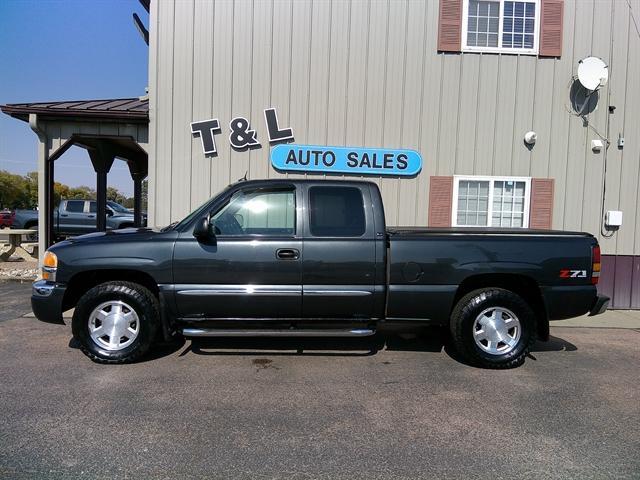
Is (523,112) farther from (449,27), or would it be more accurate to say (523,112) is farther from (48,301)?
(48,301)

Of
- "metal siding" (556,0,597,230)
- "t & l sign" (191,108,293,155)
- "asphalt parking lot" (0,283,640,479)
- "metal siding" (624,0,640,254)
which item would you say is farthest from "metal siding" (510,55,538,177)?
"t & l sign" (191,108,293,155)

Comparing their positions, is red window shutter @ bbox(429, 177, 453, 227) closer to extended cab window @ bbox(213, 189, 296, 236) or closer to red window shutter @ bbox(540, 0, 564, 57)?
red window shutter @ bbox(540, 0, 564, 57)

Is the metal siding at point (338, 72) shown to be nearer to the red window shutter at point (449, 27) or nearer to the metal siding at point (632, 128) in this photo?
the red window shutter at point (449, 27)

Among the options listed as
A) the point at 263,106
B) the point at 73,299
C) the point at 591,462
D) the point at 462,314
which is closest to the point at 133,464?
the point at 73,299

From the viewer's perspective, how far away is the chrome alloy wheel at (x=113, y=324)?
15.5 ft

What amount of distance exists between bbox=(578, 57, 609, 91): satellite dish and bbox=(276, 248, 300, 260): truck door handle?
6160mm

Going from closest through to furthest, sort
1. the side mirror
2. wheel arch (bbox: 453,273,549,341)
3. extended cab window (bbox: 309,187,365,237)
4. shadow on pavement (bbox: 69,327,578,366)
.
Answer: the side mirror
extended cab window (bbox: 309,187,365,237)
wheel arch (bbox: 453,273,549,341)
shadow on pavement (bbox: 69,327,578,366)

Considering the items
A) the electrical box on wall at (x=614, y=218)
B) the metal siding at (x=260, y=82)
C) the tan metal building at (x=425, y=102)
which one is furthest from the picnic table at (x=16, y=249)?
the electrical box on wall at (x=614, y=218)

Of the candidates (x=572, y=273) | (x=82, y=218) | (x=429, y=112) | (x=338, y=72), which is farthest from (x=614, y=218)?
(x=82, y=218)

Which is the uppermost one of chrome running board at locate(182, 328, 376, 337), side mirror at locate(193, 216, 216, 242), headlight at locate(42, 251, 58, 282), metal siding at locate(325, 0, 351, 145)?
metal siding at locate(325, 0, 351, 145)

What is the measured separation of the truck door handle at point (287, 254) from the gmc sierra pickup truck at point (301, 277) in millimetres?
30

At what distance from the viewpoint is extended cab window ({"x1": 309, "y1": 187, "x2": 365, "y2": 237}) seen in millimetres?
4770

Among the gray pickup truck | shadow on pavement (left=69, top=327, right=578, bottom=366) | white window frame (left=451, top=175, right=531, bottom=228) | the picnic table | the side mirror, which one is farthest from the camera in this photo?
the gray pickup truck

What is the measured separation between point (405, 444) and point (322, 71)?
6.42 m
